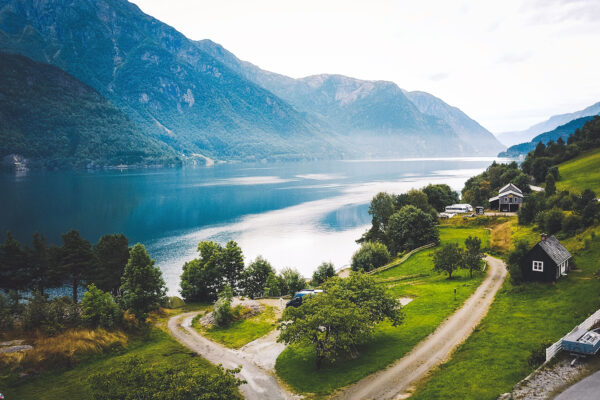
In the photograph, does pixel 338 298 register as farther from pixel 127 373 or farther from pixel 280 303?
pixel 280 303

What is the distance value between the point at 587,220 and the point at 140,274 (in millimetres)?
62165

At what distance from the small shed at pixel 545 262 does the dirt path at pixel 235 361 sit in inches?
1166

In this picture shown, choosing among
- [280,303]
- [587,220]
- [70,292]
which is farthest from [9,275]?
[587,220]

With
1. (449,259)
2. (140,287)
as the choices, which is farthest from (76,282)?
(449,259)

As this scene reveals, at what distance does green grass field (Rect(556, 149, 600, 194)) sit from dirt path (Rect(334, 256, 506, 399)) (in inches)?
2454

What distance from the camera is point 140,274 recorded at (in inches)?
1698

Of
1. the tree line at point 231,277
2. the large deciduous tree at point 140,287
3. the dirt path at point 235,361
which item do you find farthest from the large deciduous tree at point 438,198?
the large deciduous tree at point 140,287

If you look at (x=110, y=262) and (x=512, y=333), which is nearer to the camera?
(x=512, y=333)

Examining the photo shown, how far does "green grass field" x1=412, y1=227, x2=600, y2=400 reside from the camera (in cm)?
2178

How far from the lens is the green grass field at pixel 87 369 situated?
82.6ft

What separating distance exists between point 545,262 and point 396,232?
145ft

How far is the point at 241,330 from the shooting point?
130ft

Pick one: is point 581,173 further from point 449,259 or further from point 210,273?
point 210,273

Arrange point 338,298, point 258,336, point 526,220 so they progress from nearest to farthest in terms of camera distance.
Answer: point 338,298 → point 258,336 → point 526,220
